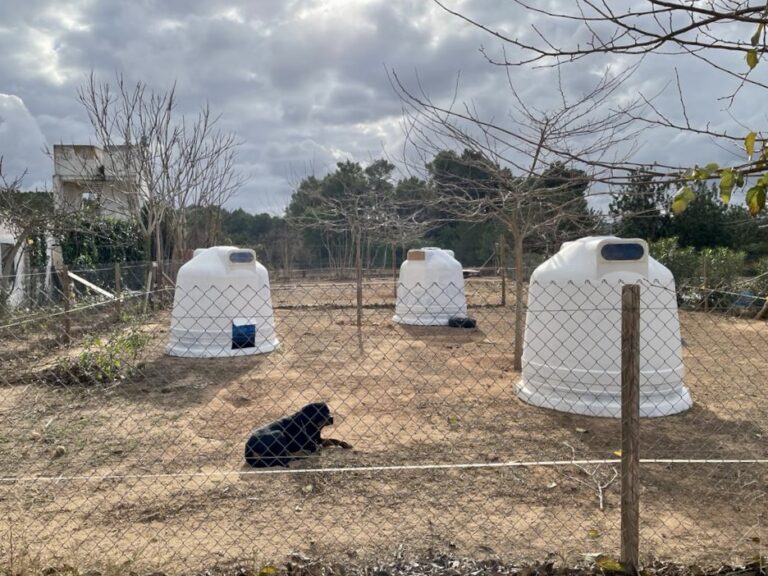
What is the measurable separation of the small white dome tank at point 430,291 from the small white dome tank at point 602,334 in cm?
725

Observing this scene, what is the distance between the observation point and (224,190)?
78.0 ft

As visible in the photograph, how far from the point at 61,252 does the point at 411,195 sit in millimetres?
11124

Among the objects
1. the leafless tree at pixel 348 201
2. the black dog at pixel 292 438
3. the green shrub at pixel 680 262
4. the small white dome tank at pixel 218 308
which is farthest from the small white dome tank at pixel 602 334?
the green shrub at pixel 680 262

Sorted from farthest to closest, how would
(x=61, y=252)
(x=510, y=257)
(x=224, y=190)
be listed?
(x=510, y=257)
(x=224, y=190)
(x=61, y=252)

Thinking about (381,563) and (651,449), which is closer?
(381,563)

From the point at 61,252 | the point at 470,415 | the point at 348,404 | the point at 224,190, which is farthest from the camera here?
the point at 224,190

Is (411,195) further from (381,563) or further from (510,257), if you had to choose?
(381,563)

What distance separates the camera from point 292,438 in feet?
16.4

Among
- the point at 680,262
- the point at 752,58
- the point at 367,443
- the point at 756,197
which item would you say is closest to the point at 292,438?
the point at 367,443

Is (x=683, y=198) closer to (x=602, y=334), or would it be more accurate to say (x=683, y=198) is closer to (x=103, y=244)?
(x=602, y=334)

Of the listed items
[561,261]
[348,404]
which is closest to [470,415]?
[348,404]

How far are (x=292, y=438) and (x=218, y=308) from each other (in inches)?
206

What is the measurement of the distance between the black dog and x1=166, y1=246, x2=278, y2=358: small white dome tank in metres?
4.71

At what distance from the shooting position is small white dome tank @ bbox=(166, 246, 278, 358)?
967 cm
